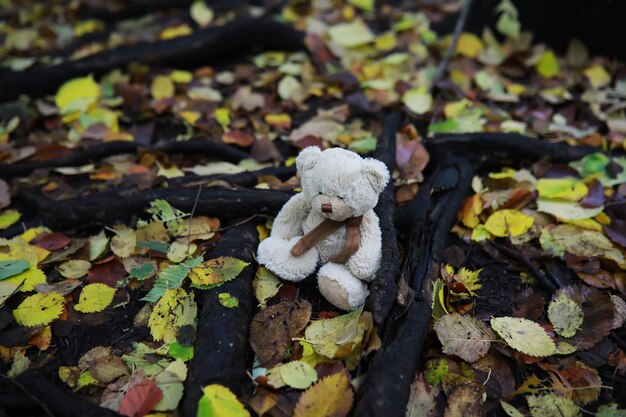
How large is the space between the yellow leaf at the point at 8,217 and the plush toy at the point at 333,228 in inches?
58.6

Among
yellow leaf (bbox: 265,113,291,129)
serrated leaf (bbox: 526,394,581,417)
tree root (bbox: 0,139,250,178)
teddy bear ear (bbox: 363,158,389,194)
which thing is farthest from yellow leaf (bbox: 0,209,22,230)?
serrated leaf (bbox: 526,394,581,417)

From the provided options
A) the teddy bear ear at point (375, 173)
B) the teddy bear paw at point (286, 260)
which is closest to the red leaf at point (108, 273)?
the teddy bear paw at point (286, 260)

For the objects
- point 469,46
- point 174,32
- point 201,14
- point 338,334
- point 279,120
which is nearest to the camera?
point 338,334

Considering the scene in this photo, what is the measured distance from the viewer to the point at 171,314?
198cm

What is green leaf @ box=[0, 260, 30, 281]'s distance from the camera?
2.18 meters

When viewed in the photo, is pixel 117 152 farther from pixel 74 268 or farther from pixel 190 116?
pixel 74 268

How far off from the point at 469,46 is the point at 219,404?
369 centimetres

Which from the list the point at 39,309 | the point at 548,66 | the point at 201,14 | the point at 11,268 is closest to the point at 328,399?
the point at 39,309

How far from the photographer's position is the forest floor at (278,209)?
1.75 meters

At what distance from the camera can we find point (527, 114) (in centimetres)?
343

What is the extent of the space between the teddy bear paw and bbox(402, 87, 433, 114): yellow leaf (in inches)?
67.9

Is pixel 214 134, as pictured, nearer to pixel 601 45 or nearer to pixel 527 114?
pixel 527 114

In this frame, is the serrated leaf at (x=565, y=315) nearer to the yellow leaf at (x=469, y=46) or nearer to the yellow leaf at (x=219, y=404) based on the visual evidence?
the yellow leaf at (x=219, y=404)

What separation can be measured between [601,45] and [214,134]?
10.5 feet
